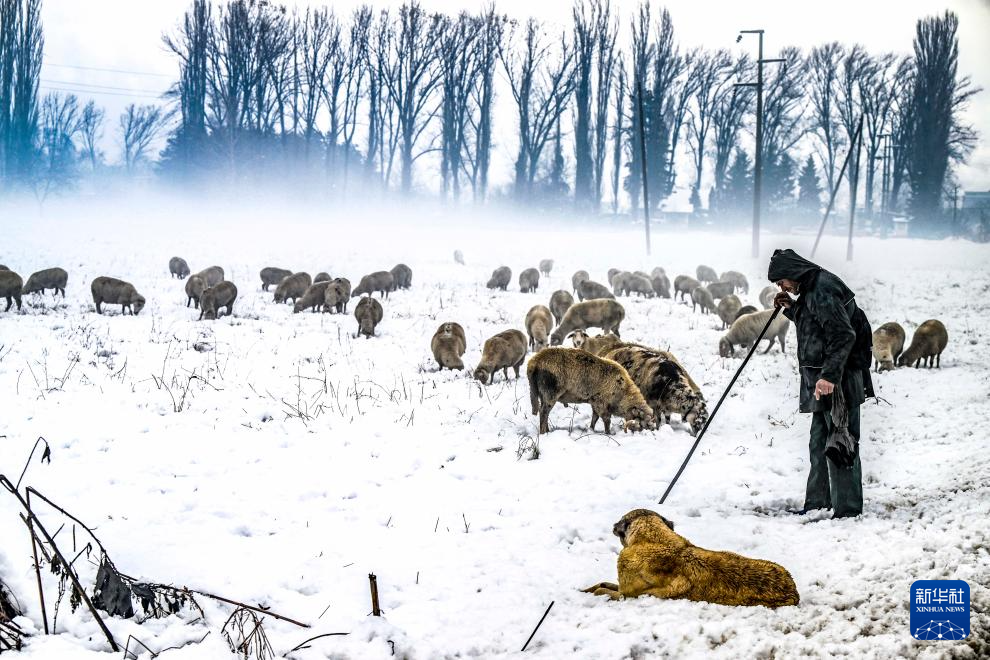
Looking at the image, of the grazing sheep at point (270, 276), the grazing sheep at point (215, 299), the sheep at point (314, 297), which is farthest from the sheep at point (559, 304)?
the grazing sheep at point (270, 276)

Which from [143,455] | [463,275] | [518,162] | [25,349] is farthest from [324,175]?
[143,455]

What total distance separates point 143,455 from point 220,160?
44529 millimetres

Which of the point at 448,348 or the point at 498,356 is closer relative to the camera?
the point at 498,356

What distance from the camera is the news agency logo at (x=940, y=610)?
9.70 ft

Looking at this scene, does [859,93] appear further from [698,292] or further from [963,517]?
[963,517]

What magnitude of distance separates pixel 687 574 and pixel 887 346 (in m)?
9.69

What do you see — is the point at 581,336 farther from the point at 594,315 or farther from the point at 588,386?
the point at 594,315

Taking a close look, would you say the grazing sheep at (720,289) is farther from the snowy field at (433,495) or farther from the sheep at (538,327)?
the sheep at (538,327)

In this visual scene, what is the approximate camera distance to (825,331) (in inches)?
181

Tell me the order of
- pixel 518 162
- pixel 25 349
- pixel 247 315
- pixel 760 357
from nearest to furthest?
pixel 25 349, pixel 760 357, pixel 247 315, pixel 518 162

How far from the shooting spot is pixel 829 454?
14.8 feet

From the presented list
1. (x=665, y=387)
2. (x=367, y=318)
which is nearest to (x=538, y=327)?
(x=367, y=318)

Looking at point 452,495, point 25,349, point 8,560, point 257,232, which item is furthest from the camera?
point 257,232

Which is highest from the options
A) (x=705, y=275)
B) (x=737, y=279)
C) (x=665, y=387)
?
(x=705, y=275)
